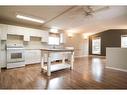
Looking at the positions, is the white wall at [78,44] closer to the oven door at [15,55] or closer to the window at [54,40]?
the window at [54,40]

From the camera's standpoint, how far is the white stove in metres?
4.32

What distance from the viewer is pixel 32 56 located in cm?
545

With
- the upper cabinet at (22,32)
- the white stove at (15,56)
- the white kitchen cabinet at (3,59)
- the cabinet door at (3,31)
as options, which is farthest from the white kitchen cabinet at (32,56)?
the cabinet door at (3,31)

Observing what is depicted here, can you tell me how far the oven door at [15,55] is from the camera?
4.33m

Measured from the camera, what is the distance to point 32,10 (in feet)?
12.3

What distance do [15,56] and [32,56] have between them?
1035 millimetres

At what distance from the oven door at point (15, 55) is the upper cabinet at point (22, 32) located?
0.61 metres

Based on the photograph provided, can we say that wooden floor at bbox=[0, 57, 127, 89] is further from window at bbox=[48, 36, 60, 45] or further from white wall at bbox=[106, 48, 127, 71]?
window at bbox=[48, 36, 60, 45]

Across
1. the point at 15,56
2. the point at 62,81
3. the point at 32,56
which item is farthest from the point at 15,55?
→ the point at 62,81
